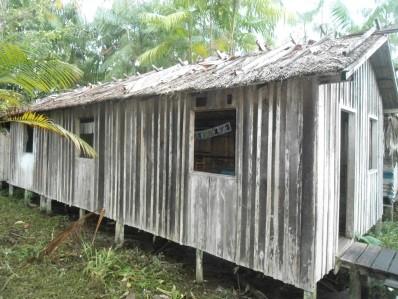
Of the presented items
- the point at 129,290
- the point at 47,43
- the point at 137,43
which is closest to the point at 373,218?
the point at 129,290

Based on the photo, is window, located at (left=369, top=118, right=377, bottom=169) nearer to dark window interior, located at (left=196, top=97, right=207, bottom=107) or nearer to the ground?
the ground

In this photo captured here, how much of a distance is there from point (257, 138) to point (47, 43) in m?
13.1

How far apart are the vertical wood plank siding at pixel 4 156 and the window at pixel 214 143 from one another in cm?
709

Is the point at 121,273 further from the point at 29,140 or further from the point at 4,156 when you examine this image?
the point at 4,156

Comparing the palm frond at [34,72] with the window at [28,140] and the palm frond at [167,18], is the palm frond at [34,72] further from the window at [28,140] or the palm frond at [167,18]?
the palm frond at [167,18]

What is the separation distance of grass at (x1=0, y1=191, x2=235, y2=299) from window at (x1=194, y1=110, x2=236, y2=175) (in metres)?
3.64

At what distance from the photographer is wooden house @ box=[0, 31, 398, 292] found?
→ 4.24 metres

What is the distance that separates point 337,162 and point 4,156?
1184 cm

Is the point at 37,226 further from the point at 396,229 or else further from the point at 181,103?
the point at 396,229

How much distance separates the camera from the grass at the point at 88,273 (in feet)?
16.4

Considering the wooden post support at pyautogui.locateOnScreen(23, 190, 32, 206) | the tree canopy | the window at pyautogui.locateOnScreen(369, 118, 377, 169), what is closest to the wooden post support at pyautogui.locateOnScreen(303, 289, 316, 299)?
the window at pyautogui.locateOnScreen(369, 118, 377, 169)

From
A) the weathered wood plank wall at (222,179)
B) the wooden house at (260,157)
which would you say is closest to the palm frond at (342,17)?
the wooden house at (260,157)

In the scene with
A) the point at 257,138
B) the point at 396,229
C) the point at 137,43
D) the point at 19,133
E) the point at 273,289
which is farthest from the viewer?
the point at 137,43

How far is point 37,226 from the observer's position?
27.1ft
